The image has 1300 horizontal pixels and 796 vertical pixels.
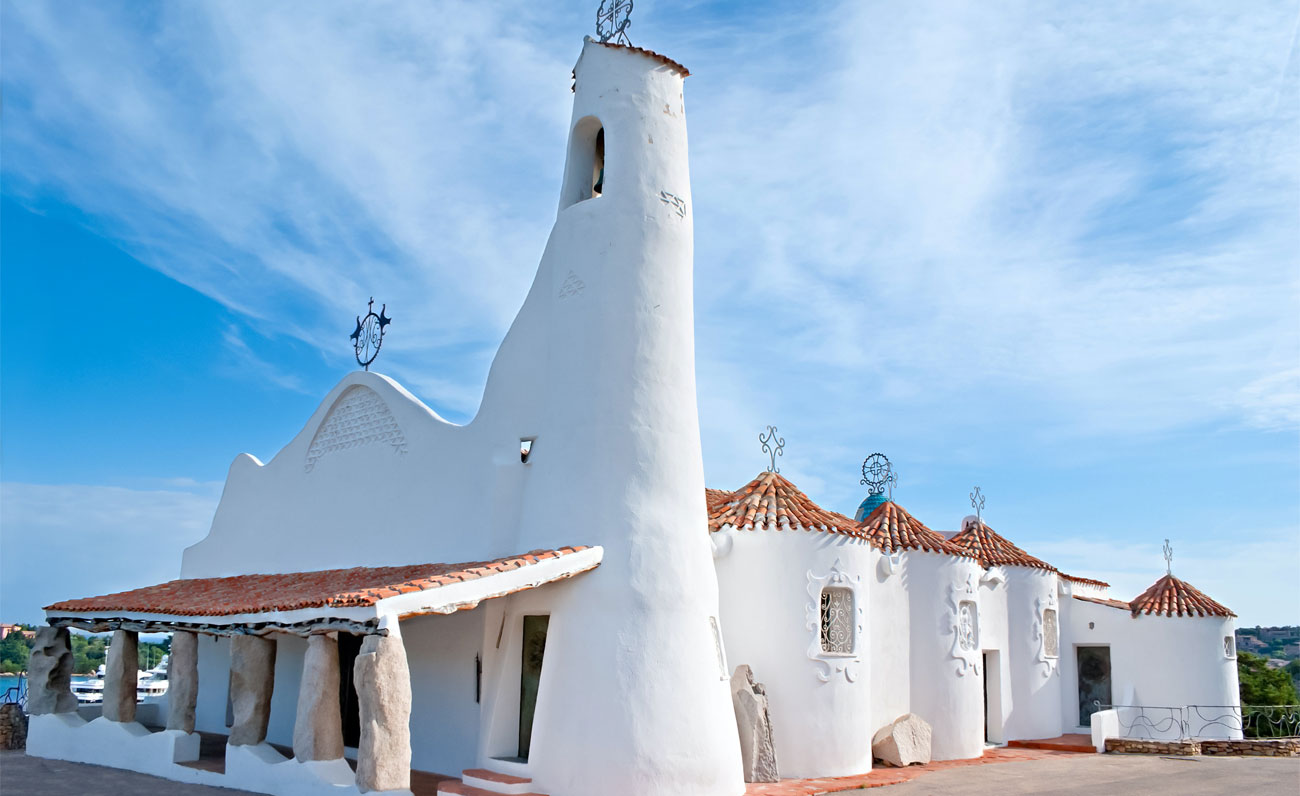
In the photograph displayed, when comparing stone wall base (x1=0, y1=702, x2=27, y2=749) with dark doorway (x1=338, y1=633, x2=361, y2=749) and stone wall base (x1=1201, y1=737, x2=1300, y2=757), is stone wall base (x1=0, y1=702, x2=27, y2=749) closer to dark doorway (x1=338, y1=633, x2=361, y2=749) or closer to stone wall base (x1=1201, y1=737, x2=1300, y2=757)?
dark doorway (x1=338, y1=633, x2=361, y2=749)

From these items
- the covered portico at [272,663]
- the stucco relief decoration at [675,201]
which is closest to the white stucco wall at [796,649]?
the covered portico at [272,663]

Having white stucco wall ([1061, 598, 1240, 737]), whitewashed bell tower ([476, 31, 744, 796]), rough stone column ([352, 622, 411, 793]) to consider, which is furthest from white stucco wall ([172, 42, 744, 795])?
white stucco wall ([1061, 598, 1240, 737])

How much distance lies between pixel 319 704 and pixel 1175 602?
62.2 feet

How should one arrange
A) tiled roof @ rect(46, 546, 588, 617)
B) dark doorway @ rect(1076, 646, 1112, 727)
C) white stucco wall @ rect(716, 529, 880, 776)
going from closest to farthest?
tiled roof @ rect(46, 546, 588, 617) < white stucco wall @ rect(716, 529, 880, 776) < dark doorway @ rect(1076, 646, 1112, 727)

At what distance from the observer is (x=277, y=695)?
637 inches

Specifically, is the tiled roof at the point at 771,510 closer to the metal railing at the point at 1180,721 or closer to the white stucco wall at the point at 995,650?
the white stucco wall at the point at 995,650

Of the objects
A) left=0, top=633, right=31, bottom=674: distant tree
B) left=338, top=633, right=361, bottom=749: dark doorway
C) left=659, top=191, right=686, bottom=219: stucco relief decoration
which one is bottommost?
left=0, top=633, right=31, bottom=674: distant tree

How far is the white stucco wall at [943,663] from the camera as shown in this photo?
17.6 m

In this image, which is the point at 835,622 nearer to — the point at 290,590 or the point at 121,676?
the point at 290,590

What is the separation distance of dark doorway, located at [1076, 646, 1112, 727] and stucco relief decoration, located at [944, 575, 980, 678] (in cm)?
636

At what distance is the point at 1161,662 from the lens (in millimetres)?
22031

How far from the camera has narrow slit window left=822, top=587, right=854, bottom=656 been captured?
15.6 metres

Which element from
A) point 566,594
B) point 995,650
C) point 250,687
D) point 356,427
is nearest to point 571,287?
point 566,594

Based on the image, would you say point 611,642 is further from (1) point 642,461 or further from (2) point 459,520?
(2) point 459,520
